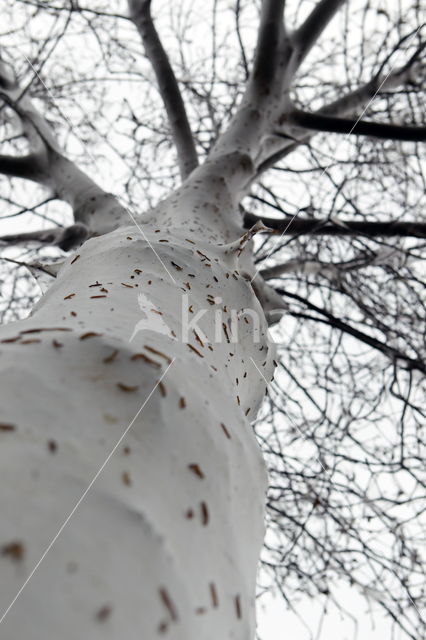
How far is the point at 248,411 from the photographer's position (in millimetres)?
1229

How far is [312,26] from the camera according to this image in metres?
2.69

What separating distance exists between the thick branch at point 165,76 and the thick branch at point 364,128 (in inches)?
30.3

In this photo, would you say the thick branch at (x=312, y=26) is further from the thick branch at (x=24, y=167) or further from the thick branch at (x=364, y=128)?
the thick branch at (x=24, y=167)

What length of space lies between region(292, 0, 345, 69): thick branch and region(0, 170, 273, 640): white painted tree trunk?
2.50 meters

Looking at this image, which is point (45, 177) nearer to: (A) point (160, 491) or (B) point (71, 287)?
(B) point (71, 287)

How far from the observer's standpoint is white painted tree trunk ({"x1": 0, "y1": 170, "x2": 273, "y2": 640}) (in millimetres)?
383

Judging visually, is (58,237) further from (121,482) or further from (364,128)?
(121,482)

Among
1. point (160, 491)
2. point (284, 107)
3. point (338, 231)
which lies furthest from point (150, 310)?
point (284, 107)

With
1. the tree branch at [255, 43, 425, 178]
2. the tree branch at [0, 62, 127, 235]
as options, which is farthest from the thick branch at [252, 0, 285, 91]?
the tree branch at [0, 62, 127, 235]

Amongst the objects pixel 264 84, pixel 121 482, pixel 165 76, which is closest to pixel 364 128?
pixel 264 84

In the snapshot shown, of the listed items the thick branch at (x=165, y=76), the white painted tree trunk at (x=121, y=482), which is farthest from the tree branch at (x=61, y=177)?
the white painted tree trunk at (x=121, y=482)

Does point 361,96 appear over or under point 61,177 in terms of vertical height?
over

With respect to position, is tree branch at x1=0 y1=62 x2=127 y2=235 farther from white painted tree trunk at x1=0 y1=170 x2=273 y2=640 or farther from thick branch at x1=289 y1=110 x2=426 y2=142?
white painted tree trunk at x1=0 y1=170 x2=273 y2=640

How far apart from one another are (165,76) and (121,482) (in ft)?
9.10
